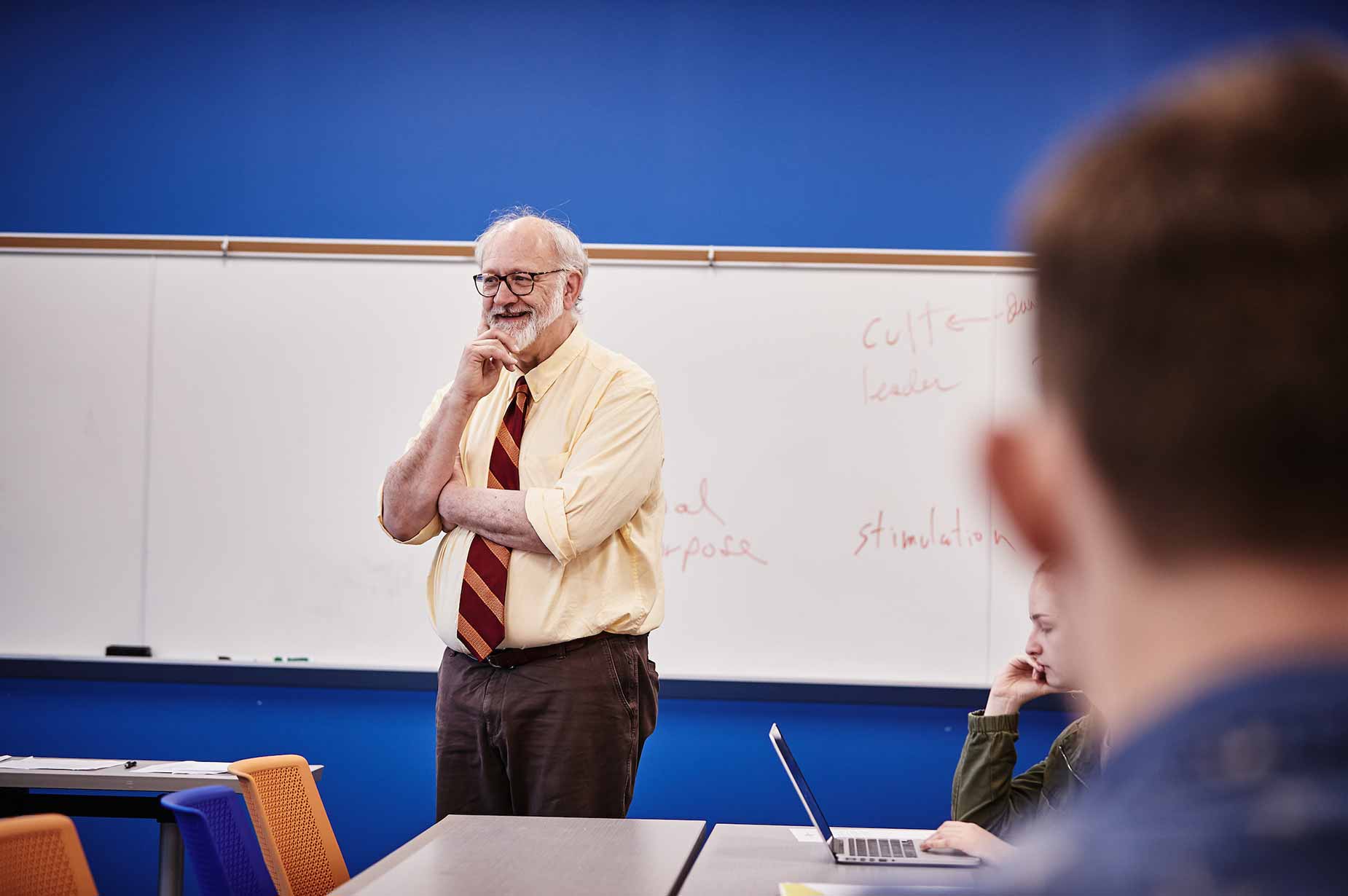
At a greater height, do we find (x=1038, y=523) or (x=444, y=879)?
(x=1038, y=523)

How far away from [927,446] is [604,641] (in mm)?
1492

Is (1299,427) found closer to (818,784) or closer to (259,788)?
(259,788)

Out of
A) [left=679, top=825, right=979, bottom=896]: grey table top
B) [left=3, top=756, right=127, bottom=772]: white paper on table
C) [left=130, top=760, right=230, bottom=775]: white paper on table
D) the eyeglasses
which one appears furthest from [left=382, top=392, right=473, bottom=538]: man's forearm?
[left=3, top=756, right=127, bottom=772]: white paper on table

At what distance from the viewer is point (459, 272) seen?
3.59 meters

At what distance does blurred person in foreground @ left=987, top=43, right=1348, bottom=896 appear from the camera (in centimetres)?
31

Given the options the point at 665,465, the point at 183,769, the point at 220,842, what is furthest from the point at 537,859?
the point at 665,465

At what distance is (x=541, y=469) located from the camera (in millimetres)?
2420

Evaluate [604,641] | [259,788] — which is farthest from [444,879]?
[604,641]

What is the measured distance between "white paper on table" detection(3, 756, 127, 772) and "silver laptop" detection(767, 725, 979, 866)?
5.63 feet

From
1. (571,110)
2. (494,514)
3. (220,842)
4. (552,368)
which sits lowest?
(220,842)

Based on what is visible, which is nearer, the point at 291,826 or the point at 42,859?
the point at 42,859

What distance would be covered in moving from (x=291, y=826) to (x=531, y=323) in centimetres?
109

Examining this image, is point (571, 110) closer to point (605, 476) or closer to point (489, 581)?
point (605, 476)

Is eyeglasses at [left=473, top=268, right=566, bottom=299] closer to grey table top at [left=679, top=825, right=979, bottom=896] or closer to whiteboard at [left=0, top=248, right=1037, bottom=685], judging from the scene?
whiteboard at [left=0, top=248, right=1037, bottom=685]
